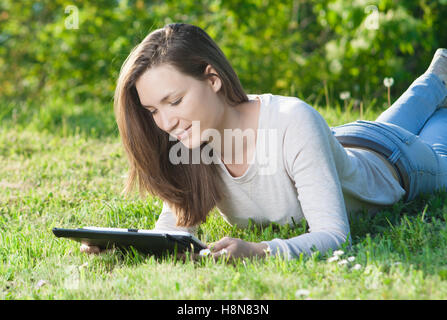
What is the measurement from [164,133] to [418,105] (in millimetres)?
1918

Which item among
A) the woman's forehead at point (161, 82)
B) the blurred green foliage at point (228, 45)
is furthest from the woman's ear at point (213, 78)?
the blurred green foliage at point (228, 45)

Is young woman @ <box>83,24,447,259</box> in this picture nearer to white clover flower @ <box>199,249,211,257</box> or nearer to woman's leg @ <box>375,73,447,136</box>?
white clover flower @ <box>199,249,211,257</box>

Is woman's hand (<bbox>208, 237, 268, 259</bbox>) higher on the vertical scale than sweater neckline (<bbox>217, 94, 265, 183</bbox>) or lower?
lower

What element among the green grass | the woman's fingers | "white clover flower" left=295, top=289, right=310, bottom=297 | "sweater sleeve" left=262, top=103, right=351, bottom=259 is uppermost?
"sweater sleeve" left=262, top=103, right=351, bottom=259

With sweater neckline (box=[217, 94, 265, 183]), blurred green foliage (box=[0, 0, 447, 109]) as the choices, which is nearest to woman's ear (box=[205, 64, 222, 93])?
sweater neckline (box=[217, 94, 265, 183])

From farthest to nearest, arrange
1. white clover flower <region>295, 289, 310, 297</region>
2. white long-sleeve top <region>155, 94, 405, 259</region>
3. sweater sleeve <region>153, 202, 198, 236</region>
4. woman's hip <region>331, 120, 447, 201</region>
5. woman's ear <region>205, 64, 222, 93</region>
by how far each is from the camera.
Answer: woman's hip <region>331, 120, 447, 201</region> < sweater sleeve <region>153, 202, 198, 236</region> < woman's ear <region>205, 64, 222, 93</region> < white long-sleeve top <region>155, 94, 405, 259</region> < white clover flower <region>295, 289, 310, 297</region>

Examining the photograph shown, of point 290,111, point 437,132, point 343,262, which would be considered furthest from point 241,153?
point 437,132

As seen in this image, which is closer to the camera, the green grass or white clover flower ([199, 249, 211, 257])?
the green grass

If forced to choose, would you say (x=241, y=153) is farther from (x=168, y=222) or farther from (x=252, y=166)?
(x=168, y=222)

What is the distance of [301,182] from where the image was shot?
252cm

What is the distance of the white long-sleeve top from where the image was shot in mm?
2432

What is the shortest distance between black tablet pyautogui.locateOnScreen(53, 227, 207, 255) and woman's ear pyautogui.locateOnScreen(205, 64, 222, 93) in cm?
75

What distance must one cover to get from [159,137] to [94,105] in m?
4.41
